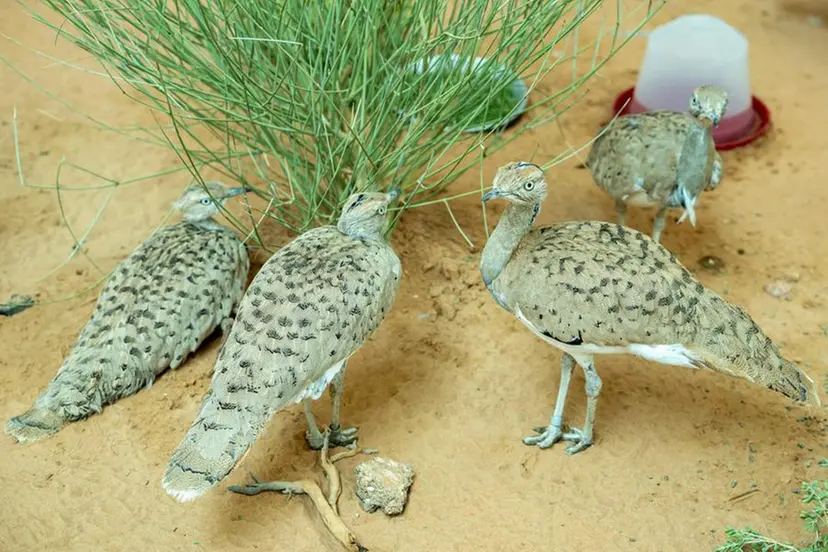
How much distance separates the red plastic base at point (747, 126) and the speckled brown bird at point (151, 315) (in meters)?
2.25

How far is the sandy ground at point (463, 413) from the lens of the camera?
302 centimetres

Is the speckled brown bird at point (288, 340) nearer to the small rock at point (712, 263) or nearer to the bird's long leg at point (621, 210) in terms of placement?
the bird's long leg at point (621, 210)

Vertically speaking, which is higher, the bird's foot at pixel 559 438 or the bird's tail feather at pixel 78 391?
the bird's tail feather at pixel 78 391

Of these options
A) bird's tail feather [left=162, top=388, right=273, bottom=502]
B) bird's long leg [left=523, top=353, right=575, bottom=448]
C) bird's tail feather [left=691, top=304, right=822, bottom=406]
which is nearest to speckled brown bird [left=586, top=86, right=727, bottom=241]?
bird's tail feather [left=691, top=304, right=822, bottom=406]

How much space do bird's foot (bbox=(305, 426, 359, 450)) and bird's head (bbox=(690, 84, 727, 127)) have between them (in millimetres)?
2041

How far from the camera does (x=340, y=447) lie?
329 centimetres

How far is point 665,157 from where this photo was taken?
376cm

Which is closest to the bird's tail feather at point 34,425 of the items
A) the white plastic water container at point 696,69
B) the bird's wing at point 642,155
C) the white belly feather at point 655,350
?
the white belly feather at point 655,350

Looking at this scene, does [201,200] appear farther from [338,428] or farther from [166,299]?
[338,428]

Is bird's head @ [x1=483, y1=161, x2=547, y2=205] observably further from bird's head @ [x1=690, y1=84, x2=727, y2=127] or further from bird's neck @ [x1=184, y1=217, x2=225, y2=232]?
bird's neck @ [x1=184, y1=217, x2=225, y2=232]

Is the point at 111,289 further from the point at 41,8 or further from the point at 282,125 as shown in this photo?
the point at 41,8

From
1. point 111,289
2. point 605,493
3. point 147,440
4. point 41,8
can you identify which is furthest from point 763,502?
point 41,8

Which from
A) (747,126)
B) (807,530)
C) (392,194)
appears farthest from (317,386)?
(747,126)

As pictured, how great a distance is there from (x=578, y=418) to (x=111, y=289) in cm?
196
